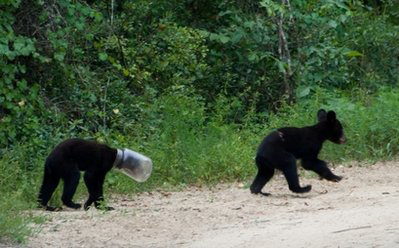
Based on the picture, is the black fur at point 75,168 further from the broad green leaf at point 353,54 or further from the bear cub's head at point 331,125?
the broad green leaf at point 353,54

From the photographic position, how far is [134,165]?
1223 cm

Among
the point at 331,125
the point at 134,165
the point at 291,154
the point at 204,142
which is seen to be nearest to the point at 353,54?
the point at 204,142

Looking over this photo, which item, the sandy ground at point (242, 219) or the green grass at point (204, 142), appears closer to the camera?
the sandy ground at point (242, 219)

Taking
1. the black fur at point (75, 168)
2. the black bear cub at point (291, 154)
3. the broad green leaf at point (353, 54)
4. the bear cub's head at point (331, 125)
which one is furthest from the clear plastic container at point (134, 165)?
the broad green leaf at point (353, 54)

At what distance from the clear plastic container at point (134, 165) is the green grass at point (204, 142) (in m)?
0.61

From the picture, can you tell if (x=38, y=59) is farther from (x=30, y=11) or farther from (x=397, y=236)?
(x=397, y=236)

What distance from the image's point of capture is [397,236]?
29.2ft

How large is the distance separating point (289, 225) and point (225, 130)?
5203 mm

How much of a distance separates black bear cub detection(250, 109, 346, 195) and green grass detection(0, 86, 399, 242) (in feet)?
4.60

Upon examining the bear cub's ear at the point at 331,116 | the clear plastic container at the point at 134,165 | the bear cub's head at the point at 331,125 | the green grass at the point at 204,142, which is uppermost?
the bear cub's ear at the point at 331,116

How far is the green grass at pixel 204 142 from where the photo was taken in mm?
12969

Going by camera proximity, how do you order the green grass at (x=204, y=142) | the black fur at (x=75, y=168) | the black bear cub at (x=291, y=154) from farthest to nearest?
the green grass at (x=204, y=142)
the black bear cub at (x=291, y=154)
the black fur at (x=75, y=168)

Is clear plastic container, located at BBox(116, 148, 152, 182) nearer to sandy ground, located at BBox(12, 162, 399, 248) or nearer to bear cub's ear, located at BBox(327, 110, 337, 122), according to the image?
sandy ground, located at BBox(12, 162, 399, 248)

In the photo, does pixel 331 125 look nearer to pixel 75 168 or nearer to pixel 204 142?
pixel 204 142
